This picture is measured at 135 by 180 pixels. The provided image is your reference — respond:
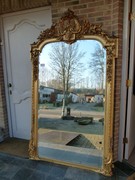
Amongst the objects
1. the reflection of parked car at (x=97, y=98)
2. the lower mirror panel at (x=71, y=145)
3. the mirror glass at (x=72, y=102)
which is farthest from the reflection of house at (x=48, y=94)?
the reflection of parked car at (x=97, y=98)

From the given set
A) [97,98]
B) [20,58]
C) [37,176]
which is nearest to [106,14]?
[97,98]

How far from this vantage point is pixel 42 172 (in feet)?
7.18

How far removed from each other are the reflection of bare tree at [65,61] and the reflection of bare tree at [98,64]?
15cm

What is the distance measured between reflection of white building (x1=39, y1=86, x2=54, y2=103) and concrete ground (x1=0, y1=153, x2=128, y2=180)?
2.86ft

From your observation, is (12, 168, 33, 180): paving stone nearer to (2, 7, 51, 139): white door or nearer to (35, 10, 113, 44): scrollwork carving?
(2, 7, 51, 139): white door

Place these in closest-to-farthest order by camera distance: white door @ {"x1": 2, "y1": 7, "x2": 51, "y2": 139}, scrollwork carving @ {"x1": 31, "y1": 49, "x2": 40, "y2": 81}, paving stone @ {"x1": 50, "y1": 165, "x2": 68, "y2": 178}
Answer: paving stone @ {"x1": 50, "y1": 165, "x2": 68, "y2": 178} < scrollwork carving @ {"x1": 31, "y1": 49, "x2": 40, "y2": 81} < white door @ {"x1": 2, "y1": 7, "x2": 51, "y2": 139}

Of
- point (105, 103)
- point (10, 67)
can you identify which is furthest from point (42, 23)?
point (105, 103)

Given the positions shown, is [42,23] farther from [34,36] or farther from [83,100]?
[83,100]

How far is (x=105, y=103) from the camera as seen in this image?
210cm

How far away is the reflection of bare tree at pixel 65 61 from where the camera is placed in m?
2.21

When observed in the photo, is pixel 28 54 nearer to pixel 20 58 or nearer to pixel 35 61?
pixel 20 58

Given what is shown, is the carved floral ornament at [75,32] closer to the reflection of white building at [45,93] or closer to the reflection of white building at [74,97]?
the reflection of white building at [74,97]

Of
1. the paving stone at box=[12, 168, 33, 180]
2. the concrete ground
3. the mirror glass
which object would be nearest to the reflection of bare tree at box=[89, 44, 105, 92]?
the mirror glass

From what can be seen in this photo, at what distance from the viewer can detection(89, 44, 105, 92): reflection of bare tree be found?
2.09 metres
